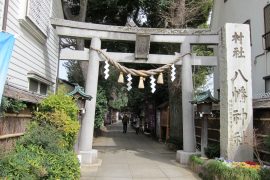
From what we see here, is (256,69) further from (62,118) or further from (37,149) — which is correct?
(37,149)

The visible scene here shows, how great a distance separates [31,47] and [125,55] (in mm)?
4509

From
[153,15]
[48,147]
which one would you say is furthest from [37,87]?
[153,15]

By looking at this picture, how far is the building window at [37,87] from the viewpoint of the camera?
13.6 metres

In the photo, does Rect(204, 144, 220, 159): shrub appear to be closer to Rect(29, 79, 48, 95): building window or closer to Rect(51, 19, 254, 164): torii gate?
Rect(51, 19, 254, 164): torii gate

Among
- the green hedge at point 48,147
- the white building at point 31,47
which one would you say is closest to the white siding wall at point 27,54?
the white building at point 31,47

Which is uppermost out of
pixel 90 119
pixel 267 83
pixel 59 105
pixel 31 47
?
pixel 31 47

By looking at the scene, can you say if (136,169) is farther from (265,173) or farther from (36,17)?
(36,17)

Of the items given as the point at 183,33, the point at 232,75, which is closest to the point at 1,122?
the point at 232,75

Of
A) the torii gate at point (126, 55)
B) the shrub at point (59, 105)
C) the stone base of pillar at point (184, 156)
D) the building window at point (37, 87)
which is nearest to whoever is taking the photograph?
the shrub at point (59, 105)

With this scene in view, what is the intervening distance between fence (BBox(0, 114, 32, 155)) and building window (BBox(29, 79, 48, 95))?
350 cm

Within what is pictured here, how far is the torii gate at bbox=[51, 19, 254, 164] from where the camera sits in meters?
15.5

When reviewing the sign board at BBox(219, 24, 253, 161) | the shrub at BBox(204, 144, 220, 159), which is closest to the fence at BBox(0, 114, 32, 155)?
the sign board at BBox(219, 24, 253, 161)

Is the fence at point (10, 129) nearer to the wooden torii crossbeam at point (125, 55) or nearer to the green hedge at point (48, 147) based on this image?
the green hedge at point (48, 147)

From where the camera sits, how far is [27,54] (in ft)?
41.8
